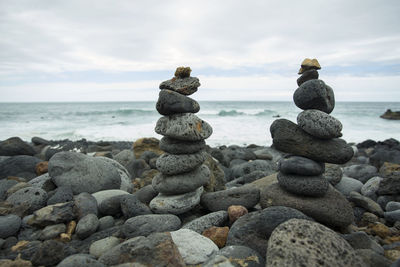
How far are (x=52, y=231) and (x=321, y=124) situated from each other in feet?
15.5

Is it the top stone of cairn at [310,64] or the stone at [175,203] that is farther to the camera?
the stone at [175,203]

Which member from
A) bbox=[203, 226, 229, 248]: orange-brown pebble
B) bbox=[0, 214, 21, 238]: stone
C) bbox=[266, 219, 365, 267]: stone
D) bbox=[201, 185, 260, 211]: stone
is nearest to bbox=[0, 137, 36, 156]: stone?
bbox=[0, 214, 21, 238]: stone

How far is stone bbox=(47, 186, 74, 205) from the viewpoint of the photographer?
514cm

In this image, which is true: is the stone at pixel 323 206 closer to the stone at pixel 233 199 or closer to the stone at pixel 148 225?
the stone at pixel 233 199

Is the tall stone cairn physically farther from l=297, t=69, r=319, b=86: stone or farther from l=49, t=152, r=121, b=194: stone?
l=49, t=152, r=121, b=194: stone

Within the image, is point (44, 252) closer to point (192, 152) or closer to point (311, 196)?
point (192, 152)

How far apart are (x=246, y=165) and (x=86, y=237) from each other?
5907 millimetres

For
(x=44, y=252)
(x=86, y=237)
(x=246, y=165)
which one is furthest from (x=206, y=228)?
(x=246, y=165)

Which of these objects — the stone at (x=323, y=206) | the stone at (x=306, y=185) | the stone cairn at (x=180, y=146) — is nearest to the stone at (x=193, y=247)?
the stone cairn at (x=180, y=146)

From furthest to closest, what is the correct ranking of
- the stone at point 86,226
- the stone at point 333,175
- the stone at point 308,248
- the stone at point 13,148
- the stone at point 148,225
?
the stone at point 13,148 → the stone at point 333,175 → the stone at point 86,226 → the stone at point 148,225 → the stone at point 308,248

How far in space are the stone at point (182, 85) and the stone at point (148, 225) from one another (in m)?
2.46

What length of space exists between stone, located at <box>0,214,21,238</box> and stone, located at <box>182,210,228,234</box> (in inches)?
108

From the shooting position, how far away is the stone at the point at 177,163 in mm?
5402

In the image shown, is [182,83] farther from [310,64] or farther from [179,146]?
[310,64]
